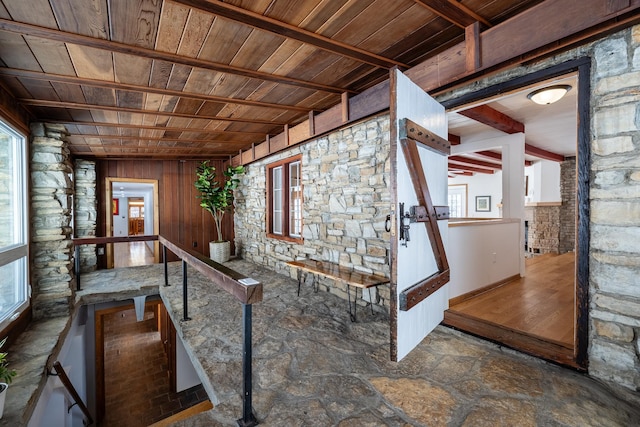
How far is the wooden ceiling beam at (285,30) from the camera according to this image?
5.26 ft

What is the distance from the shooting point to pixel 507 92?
82.7 inches

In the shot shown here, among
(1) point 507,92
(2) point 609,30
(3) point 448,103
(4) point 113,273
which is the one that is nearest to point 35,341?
(4) point 113,273

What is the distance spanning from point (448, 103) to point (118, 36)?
2.47 metres

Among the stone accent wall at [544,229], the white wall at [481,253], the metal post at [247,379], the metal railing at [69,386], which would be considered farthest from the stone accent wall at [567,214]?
the metal railing at [69,386]

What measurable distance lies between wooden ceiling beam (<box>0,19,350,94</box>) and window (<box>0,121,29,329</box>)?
1349 mm

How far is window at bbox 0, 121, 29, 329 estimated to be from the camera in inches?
101

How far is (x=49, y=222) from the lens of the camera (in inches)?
121

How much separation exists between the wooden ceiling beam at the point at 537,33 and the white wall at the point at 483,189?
816 centimetres

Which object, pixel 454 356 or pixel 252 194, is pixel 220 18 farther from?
pixel 252 194

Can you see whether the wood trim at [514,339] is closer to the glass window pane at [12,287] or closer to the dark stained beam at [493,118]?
the dark stained beam at [493,118]

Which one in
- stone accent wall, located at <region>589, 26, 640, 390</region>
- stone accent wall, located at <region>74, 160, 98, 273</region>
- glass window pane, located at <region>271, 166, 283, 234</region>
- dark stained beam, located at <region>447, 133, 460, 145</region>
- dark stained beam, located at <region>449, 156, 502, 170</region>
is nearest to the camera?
stone accent wall, located at <region>589, 26, 640, 390</region>

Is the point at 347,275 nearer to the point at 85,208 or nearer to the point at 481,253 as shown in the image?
the point at 481,253

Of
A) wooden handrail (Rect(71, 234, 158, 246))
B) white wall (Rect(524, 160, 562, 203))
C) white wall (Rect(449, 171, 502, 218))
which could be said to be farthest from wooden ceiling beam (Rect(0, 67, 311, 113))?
white wall (Rect(449, 171, 502, 218))

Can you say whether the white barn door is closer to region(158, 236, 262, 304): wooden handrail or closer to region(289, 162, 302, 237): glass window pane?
region(158, 236, 262, 304): wooden handrail
